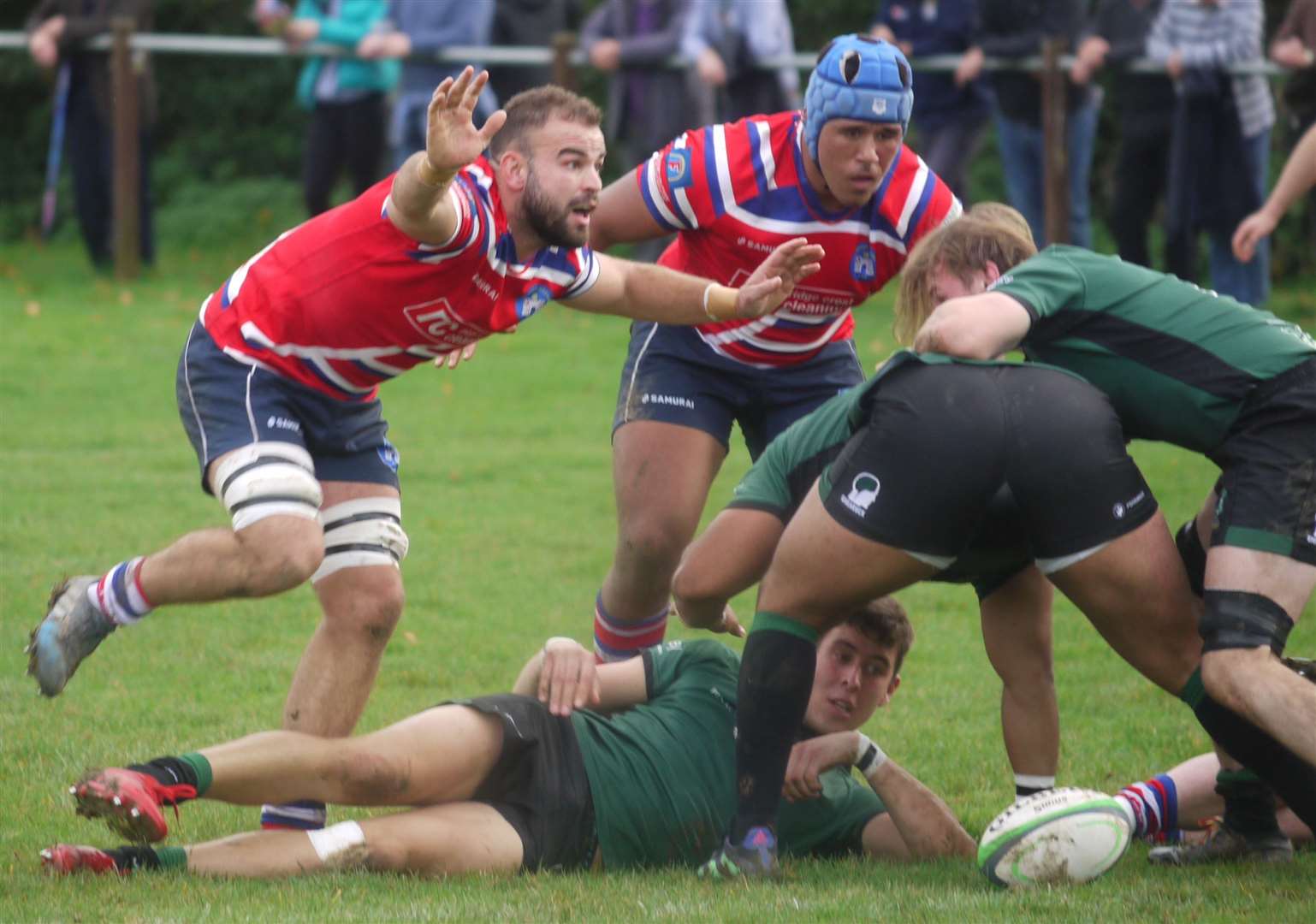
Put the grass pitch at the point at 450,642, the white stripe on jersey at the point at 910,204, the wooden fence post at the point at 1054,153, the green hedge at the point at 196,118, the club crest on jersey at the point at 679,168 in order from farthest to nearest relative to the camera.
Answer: the green hedge at the point at 196,118 → the wooden fence post at the point at 1054,153 → the club crest on jersey at the point at 679,168 → the white stripe on jersey at the point at 910,204 → the grass pitch at the point at 450,642

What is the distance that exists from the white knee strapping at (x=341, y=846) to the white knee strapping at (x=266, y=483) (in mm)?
847

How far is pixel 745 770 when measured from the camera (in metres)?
5.06

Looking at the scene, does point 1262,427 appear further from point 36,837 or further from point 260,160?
point 260,160

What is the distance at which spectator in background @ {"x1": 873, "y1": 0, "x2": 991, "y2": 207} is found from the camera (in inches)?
584

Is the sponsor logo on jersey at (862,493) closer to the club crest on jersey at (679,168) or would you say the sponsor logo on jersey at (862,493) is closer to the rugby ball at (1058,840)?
the rugby ball at (1058,840)

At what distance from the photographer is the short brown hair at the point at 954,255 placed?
536 centimetres

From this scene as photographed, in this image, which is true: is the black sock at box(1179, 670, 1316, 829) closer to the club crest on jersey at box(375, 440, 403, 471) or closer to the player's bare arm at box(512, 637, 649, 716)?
the player's bare arm at box(512, 637, 649, 716)

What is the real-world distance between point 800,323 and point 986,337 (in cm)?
201

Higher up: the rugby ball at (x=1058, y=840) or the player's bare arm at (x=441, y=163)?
the player's bare arm at (x=441, y=163)

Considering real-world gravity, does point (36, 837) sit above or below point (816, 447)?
below

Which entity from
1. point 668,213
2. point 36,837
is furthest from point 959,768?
point 36,837

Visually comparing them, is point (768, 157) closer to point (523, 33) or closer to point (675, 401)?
point (675, 401)

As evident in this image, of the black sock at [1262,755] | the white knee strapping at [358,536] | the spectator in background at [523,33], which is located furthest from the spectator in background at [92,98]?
the black sock at [1262,755]

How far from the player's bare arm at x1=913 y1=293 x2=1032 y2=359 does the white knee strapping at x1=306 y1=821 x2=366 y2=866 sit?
6.02ft
